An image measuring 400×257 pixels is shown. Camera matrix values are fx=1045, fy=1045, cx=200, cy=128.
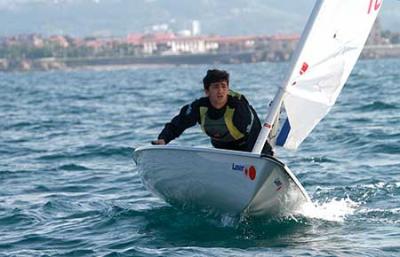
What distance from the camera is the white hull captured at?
28.5ft

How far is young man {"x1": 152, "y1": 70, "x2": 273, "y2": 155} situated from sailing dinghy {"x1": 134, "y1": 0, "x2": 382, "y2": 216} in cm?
34

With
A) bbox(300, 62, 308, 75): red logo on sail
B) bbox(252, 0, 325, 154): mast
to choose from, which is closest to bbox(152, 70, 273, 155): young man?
bbox(252, 0, 325, 154): mast

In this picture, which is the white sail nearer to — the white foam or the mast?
the mast

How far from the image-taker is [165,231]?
955 centimetres

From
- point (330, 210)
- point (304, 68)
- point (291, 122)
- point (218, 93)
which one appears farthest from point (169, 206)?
point (304, 68)

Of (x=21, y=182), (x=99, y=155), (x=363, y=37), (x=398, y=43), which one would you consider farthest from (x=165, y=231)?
(x=398, y=43)

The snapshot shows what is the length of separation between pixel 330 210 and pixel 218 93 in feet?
6.22

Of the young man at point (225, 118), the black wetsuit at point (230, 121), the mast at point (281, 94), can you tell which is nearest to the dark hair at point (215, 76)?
the young man at point (225, 118)

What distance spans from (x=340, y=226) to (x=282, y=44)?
425 ft

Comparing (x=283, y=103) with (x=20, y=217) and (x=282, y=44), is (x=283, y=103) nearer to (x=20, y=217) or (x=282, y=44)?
(x=20, y=217)

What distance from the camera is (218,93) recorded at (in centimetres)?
916

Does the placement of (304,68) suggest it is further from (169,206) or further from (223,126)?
(169,206)

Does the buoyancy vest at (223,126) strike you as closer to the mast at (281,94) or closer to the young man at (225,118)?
the young man at (225,118)

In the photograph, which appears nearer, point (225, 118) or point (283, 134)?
point (283, 134)
